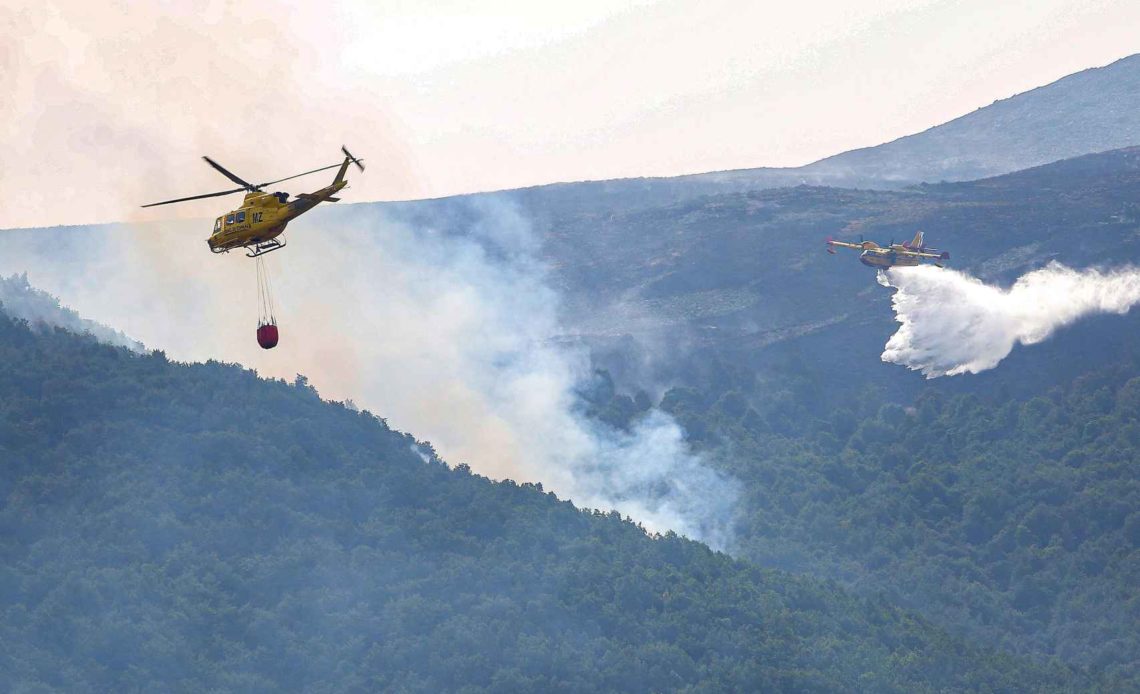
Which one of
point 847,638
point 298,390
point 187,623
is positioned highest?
point 298,390

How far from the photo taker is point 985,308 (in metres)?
193

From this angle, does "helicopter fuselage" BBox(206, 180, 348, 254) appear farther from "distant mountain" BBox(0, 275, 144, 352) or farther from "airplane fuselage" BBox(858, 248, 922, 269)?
"airplane fuselage" BBox(858, 248, 922, 269)

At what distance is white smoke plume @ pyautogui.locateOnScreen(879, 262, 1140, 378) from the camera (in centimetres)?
19175

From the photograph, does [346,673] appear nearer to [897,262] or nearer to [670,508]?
[670,508]

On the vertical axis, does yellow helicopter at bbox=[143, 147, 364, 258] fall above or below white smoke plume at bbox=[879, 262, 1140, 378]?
above

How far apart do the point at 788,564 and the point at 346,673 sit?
52.4 m

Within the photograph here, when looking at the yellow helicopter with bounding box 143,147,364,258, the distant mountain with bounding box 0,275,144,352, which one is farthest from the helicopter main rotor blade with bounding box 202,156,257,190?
the distant mountain with bounding box 0,275,144,352

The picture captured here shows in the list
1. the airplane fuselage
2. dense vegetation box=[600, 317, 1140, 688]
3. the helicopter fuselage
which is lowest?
dense vegetation box=[600, 317, 1140, 688]

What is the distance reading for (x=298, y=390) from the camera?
6658 inches

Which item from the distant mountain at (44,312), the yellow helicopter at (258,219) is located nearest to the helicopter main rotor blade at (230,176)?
the yellow helicopter at (258,219)

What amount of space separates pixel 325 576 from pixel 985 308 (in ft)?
257

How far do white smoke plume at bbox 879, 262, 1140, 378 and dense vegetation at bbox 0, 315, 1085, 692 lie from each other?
47862 mm

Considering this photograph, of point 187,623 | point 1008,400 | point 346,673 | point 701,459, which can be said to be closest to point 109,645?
point 187,623

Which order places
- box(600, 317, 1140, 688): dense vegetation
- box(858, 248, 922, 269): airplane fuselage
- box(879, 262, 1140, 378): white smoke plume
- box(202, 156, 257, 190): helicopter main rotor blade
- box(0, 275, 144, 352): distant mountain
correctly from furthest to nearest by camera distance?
box(879, 262, 1140, 378): white smoke plume
box(0, 275, 144, 352): distant mountain
box(858, 248, 922, 269): airplane fuselage
box(600, 317, 1140, 688): dense vegetation
box(202, 156, 257, 190): helicopter main rotor blade
